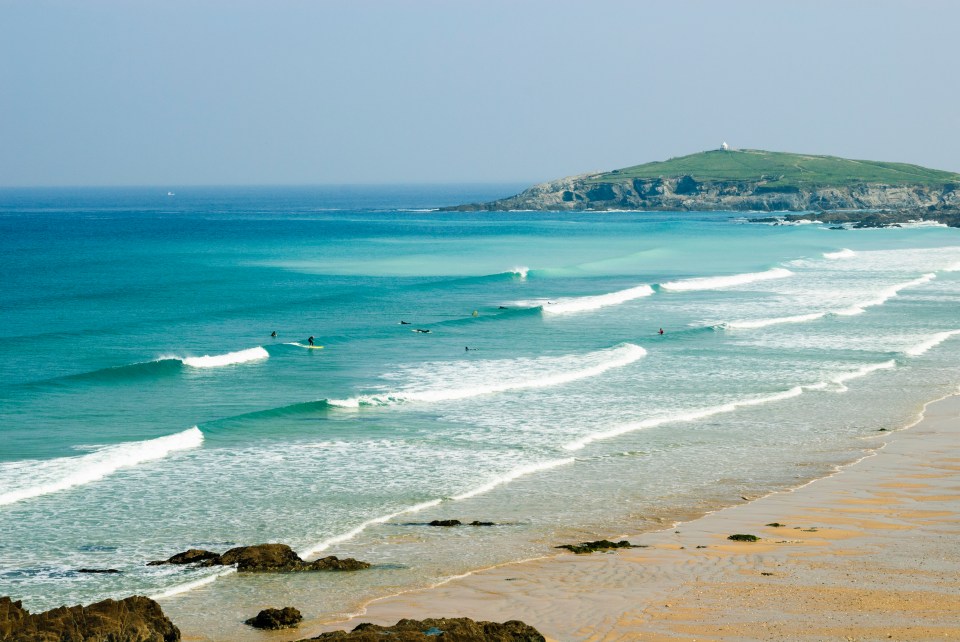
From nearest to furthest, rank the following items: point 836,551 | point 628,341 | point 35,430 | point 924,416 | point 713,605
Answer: point 713,605
point 836,551
point 35,430
point 924,416
point 628,341

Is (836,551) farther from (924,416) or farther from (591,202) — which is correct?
(591,202)

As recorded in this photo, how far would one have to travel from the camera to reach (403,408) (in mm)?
28750

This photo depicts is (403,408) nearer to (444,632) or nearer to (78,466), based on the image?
(78,466)

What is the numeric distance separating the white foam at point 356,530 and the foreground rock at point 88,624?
5.20 m

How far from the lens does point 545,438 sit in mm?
25453

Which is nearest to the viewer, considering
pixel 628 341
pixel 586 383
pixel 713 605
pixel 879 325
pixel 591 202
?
pixel 713 605

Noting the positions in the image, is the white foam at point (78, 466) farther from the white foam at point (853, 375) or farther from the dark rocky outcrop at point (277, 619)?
the white foam at point (853, 375)

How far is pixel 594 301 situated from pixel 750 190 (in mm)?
126781

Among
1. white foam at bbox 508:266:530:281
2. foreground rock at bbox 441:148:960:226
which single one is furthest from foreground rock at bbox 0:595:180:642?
foreground rock at bbox 441:148:960:226

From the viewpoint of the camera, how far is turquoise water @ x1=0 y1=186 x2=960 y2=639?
1745 centimetres

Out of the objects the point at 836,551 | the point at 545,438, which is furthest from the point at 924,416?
the point at 836,551

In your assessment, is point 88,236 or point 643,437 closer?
point 643,437

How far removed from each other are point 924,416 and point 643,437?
794cm

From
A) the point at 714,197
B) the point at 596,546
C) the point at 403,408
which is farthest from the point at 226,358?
the point at 714,197
